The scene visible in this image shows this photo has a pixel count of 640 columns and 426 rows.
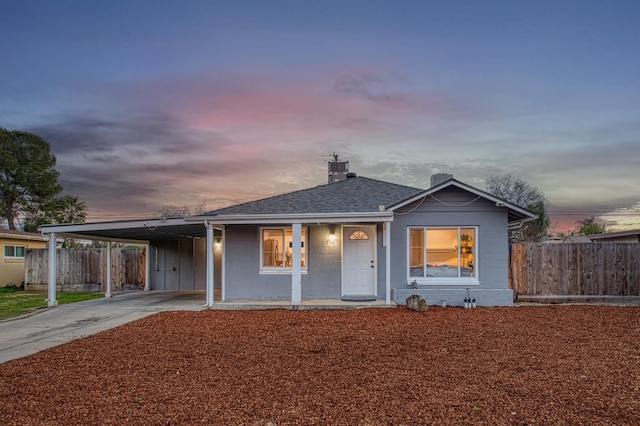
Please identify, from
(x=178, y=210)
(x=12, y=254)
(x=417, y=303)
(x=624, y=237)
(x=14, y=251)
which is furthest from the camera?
(x=178, y=210)

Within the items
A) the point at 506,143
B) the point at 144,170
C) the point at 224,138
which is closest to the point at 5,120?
the point at 144,170

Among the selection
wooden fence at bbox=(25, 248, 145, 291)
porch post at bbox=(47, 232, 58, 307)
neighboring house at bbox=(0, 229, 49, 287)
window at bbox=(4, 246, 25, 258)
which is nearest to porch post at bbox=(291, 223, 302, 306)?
porch post at bbox=(47, 232, 58, 307)

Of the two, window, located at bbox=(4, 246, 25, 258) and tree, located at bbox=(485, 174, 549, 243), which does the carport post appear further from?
tree, located at bbox=(485, 174, 549, 243)

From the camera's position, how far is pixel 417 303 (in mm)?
11539

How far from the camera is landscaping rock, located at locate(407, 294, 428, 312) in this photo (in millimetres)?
11492

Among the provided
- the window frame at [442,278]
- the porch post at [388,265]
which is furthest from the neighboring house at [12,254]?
the window frame at [442,278]

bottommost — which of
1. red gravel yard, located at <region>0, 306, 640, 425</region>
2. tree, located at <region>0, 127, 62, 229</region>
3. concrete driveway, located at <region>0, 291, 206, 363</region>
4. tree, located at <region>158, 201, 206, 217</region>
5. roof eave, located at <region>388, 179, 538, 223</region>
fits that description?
concrete driveway, located at <region>0, 291, 206, 363</region>

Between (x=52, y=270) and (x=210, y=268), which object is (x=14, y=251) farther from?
(x=210, y=268)

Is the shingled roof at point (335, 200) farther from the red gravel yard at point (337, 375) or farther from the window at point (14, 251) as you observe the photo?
the window at point (14, 251)

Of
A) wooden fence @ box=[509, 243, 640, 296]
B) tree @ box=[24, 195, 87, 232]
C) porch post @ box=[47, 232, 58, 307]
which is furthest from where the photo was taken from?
tree @ box=[24, 195, 87, 232]

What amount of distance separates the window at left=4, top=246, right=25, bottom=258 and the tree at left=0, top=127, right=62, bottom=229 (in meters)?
12.3

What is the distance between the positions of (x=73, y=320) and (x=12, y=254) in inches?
613

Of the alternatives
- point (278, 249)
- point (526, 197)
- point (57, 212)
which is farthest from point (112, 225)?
point (526, 197)

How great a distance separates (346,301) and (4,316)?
9464mm
